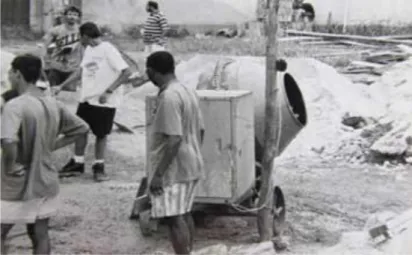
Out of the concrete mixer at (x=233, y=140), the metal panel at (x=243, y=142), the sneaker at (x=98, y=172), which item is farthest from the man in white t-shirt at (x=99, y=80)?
the metal panel at (x=243, y=142)

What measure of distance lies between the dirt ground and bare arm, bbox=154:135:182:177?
1.08 meters

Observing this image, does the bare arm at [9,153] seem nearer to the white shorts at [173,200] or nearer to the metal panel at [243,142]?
the white shorts at [173,200]

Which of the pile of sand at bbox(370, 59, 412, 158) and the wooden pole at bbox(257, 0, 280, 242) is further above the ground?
the wooden pole at bbox(257, 0, 280, 242)

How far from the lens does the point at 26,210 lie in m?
5.17

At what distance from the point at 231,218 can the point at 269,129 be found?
104 cm

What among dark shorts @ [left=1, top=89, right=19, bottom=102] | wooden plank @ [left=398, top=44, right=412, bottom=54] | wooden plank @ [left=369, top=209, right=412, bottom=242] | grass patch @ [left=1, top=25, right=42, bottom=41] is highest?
dark shorts @ [left=1, top=89, right=19, bottom=102]

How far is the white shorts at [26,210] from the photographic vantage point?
516 cm

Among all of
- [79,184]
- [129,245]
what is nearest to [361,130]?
[79,184]

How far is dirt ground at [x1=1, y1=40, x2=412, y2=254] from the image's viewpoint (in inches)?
264

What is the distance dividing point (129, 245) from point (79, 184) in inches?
73.1

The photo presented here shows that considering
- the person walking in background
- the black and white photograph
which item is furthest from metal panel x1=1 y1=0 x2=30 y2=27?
the black and white photograph

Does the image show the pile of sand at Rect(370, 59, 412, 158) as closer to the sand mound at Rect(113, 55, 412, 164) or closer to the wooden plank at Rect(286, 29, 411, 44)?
the sand mound at Rect(113, 55, 412, 164)

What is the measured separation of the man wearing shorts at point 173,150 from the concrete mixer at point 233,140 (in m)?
0.57

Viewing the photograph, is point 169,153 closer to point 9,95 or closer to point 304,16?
point 9,95
